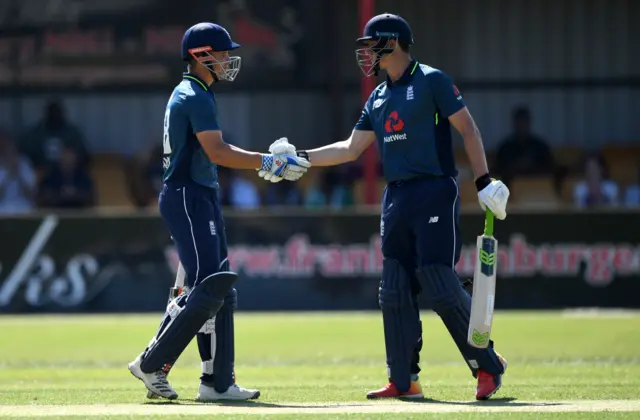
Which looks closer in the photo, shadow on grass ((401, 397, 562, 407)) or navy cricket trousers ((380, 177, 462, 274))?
shadow on grass ((401, 397, 562, 407))

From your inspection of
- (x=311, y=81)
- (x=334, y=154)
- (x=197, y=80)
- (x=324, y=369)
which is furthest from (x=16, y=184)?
(x=197, y=80)

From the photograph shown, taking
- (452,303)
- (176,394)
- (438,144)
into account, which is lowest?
(176,394)

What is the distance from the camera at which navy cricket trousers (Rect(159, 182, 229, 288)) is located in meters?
7.22

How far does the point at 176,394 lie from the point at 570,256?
8.41 meters

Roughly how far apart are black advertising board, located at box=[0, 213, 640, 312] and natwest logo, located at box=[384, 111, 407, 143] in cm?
738

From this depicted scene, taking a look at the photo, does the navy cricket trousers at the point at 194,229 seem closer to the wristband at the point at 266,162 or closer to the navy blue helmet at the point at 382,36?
the wristband at the point at 266,162

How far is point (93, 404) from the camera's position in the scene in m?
6.92

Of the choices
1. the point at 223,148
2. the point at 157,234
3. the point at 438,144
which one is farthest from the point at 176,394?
the point at 157,234

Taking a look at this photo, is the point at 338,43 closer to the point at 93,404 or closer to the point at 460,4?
the point at 460,4

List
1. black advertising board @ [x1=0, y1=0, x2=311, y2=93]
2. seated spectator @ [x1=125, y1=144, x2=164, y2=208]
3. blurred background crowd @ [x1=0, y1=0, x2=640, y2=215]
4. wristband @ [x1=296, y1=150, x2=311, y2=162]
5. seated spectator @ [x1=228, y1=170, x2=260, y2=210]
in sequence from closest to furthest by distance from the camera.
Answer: wristband @ [x1=296, y1=150, x2=311, y2=162]
seated spectator @ [x1=228, y1=170, x2=260, y2=210]
seated spectator @ [x1=125, y1=144, x2=164, y2=208]
blurred background crowd @ [x1=0, y1=0, x2=640, y2=215]
black advertising board @ [x1=0, y1=0, x2=311, y2=93]

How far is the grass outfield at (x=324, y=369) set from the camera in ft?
21.7

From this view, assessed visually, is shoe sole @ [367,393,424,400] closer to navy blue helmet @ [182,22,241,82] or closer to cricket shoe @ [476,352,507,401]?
cricket shoe @ [476,352,507,401]

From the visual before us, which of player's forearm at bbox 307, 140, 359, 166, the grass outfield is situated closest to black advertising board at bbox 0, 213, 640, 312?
the grass outfield

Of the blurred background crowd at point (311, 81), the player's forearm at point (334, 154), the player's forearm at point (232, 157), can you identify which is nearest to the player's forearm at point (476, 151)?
the player's forearm at point (334, 154)
